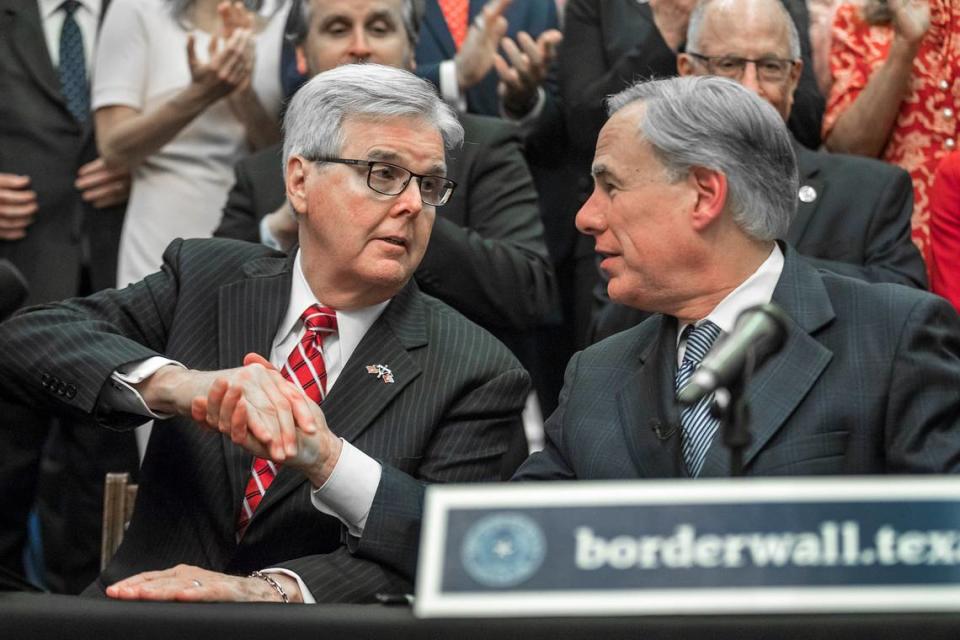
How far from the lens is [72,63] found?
4902 millimetres

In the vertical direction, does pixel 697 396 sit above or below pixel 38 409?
above

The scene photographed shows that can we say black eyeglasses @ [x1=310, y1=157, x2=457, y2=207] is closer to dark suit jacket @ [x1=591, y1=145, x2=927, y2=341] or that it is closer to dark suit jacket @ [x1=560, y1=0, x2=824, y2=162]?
dark suit jacket @ [x1=591, y1=145, x2=927, y2=341]

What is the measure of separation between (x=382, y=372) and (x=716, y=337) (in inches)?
27.7

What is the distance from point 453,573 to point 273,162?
2.73 m

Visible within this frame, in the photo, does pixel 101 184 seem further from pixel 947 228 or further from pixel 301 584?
pixel 947 228

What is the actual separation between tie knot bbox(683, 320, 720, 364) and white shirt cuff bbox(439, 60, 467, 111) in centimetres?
180

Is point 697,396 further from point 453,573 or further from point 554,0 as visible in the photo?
point 554,0

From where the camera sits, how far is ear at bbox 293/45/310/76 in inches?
180

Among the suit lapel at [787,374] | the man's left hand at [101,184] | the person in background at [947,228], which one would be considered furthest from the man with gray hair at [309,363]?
the man's left hand at [101,184]

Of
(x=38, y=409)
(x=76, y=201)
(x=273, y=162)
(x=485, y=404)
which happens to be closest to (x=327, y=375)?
(x=485, y=404)

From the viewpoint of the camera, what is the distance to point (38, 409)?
128 inches

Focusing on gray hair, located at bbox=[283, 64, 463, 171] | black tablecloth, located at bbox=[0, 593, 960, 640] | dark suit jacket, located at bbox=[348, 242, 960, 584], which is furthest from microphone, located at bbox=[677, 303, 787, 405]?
gray hair, located at bbox=[283, 64, 463, 171]

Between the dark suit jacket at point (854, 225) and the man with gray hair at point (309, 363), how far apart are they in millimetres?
972

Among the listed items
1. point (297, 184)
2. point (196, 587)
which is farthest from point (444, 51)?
point (196, 587)
